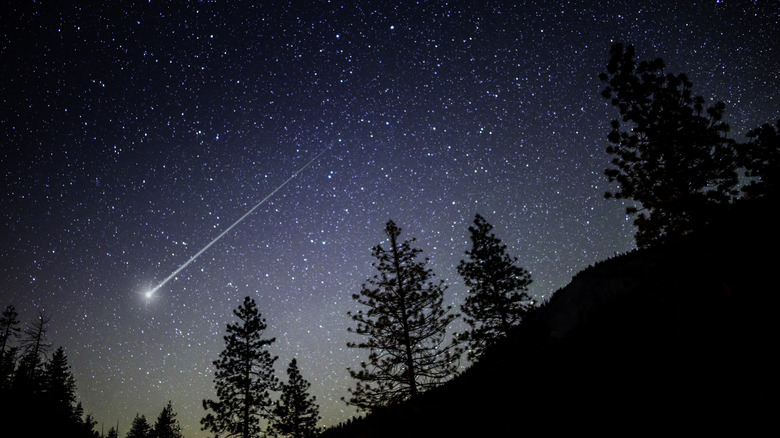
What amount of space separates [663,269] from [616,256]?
7.00 m

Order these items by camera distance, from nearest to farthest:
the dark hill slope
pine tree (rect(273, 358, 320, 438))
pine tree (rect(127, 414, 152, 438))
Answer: the dark hill slope → pine tree (rect(273, 358, 320, 438)) → pine tree (rect(127, 414, 152, 438))

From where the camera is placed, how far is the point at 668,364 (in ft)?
14.6

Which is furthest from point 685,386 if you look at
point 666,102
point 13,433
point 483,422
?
point 13,433

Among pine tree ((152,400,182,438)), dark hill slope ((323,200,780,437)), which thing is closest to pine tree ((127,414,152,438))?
pine tree ((152,400,182,438))

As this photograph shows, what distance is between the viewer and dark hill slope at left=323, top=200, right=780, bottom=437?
3596 millimetres

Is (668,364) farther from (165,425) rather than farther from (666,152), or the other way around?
(165,425)

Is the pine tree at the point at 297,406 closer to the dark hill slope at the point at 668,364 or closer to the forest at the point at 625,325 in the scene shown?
the forest at the point at 625,325

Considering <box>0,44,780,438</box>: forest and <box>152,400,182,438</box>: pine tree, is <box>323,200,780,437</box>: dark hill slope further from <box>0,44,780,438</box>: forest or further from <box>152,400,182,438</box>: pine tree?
<box>152,400,182,438</box>: pine tree

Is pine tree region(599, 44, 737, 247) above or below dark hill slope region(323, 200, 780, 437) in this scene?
above

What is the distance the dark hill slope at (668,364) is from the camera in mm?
3596

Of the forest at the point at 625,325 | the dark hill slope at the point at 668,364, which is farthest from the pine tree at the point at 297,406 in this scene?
the dark hill slope at the point at 668,364

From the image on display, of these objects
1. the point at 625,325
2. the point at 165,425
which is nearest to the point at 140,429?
the point at 165,425

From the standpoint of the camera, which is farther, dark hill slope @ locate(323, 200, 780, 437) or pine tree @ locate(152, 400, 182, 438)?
pine tree @ locate(152, 400, 182, 438)

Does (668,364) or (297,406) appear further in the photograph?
(297,406)
